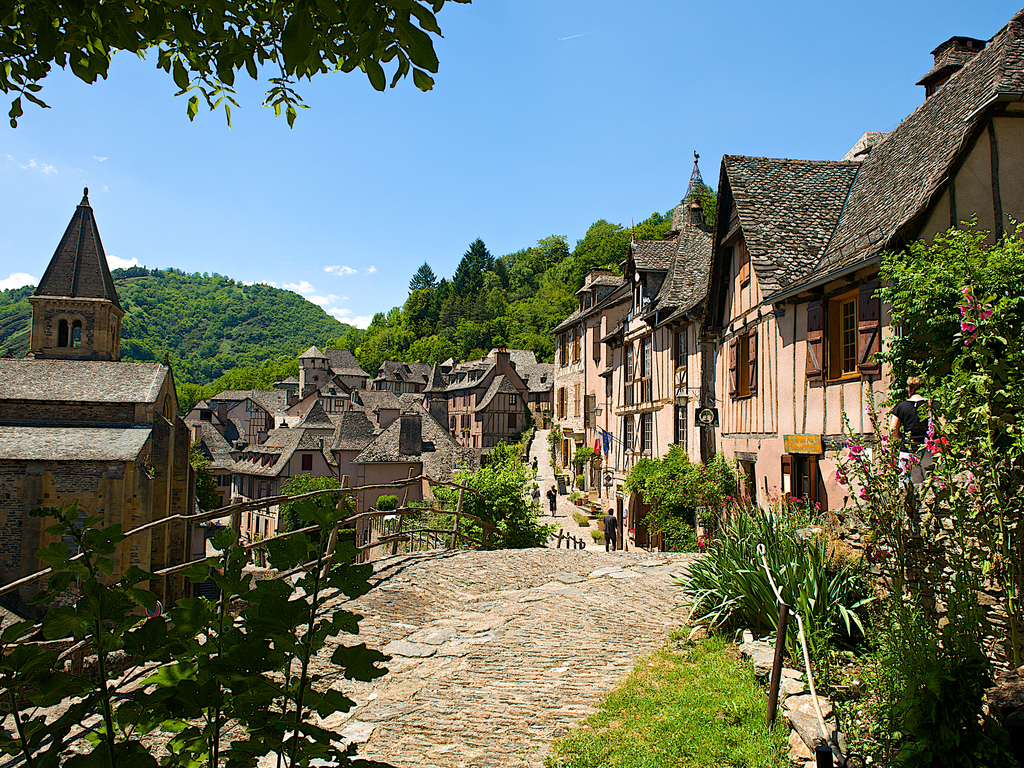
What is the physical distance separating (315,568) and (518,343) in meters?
89.2

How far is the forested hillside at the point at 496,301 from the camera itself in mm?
91188

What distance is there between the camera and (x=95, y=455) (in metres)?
25.8

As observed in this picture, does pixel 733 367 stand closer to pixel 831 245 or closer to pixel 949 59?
pixel 831 245

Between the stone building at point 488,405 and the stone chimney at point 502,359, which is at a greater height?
the stone chimney at point 502,359

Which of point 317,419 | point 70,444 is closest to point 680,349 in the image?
point 70,444

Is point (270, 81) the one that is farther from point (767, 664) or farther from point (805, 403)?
point (805, 403)

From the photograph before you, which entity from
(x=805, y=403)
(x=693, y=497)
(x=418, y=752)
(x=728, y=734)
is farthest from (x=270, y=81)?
(x=693, y=497)

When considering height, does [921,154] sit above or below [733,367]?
above

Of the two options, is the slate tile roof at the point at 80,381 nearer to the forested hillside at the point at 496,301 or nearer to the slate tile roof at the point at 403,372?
the forested hillside at the point at 496,301

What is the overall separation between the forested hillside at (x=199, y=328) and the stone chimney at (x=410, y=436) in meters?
115

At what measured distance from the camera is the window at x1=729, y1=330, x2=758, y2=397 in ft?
44.8

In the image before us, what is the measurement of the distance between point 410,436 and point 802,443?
1276 inches

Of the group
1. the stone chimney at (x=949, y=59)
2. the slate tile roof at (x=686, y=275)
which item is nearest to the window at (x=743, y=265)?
the slate tile roof at (x=686, y=275)

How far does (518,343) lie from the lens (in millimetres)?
90812
